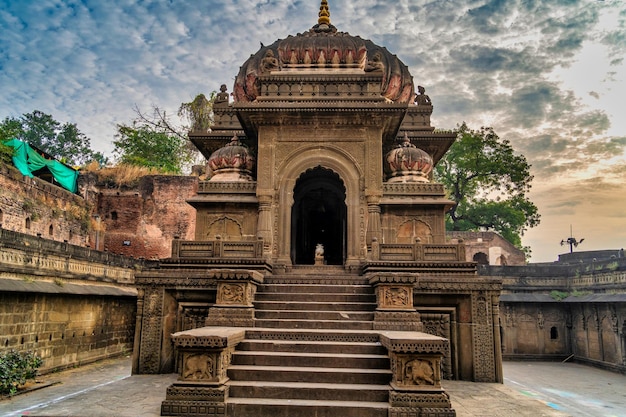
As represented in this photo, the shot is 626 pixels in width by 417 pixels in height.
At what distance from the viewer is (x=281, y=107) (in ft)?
46.8

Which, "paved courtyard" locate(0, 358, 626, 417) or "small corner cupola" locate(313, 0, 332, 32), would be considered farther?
"small corner cupola" locate(313, 0, 332, 32)

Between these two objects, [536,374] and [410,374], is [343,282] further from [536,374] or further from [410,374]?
[536,374]

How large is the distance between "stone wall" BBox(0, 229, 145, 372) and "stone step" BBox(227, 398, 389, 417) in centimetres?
684

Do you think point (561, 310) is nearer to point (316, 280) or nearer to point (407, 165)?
point (407, 165)

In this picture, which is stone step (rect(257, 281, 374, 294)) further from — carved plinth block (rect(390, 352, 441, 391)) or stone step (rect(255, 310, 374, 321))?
carved plinth block (rect(390, 352, 441, 391))

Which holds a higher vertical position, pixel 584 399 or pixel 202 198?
pixel 202 198

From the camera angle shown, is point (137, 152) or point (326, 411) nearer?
point (326, 411)

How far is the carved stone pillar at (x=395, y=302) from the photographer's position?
8906 millimetres

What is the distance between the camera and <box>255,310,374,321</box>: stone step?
9.43 meters

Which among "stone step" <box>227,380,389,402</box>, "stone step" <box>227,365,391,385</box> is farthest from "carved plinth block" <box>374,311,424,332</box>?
"stone step" <box>227,380,389,402</box>

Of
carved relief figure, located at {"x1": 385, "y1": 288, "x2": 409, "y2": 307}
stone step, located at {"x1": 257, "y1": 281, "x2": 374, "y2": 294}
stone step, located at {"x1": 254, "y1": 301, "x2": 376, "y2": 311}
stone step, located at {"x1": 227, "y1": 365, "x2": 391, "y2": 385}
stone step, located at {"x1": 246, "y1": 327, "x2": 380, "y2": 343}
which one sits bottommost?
stone step, located at {"x1": 227, "y1": 365, "x2": 391, "y2": 385}

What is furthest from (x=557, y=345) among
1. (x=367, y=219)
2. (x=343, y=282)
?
(x=343, y=282)

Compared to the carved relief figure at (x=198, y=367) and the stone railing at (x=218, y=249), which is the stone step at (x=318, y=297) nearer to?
the stone railing at (x=218, y=249)

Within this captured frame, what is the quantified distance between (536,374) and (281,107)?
11.7 meters
